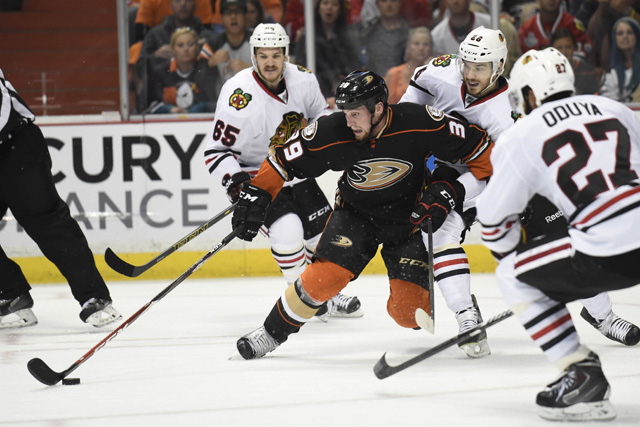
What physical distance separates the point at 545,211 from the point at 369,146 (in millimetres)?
731

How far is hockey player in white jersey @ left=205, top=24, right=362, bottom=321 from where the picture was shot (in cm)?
386

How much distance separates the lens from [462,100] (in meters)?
3.39

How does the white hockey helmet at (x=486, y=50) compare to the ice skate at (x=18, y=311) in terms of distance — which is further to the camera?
the ice skate at (x=18, y=311)

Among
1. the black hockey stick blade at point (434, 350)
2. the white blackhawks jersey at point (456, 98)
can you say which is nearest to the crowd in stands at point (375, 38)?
the white blackhawks jersey at point (456, 98)

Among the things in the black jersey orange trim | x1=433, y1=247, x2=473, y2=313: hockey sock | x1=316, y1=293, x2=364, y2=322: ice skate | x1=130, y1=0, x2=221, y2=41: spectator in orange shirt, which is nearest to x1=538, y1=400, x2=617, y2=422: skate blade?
x1=433, y1=247, x2=473, y2=313: hockey sock

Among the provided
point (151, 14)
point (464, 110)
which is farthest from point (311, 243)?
point (151, 14)

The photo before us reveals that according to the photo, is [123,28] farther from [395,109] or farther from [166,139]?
[395,109]

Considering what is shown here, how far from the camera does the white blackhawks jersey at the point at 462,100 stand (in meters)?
3.33

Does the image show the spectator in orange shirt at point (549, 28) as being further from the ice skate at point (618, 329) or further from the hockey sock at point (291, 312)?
the hockey sock at point (291, 312)

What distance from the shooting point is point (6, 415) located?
244 centimetres

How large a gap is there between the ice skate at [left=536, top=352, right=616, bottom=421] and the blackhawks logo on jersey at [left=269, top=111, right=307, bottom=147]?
206 centimetres

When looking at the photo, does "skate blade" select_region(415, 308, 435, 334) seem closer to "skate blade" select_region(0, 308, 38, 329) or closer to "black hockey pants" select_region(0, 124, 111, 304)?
"black hockey pants" select_region(0, 124, 111, 304)

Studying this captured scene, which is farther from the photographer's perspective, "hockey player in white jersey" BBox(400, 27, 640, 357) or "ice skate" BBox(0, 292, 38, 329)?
"ice skate" BBox(0, 292, 38, 329)

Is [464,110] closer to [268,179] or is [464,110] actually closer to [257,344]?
[268,179]
